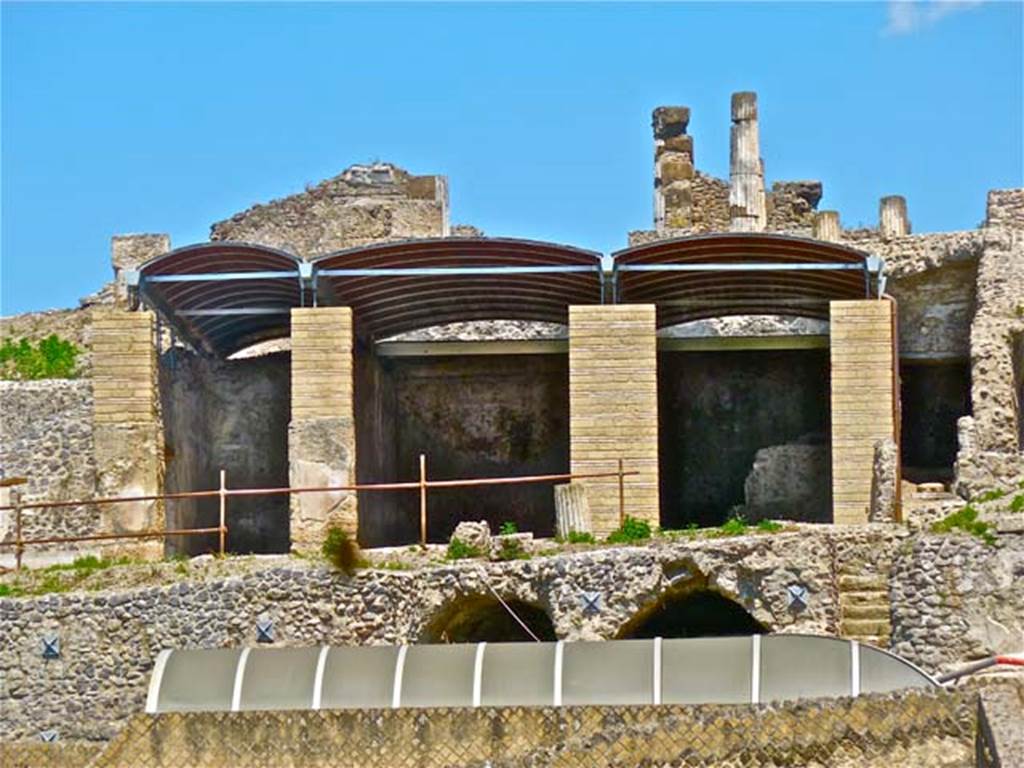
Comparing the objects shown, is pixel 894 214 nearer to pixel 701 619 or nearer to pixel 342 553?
pixel 701 619

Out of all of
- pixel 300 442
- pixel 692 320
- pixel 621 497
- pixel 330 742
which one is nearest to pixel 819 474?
pixel 692 320

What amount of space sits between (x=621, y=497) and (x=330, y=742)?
6.95 meters

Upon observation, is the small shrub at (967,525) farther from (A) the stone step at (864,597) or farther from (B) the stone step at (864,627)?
(B) the stone step at (864,627)

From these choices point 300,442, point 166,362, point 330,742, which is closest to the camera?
point 330,742

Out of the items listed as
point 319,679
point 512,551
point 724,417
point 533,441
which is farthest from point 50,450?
point 319,679

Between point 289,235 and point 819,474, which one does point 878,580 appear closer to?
point 819,474

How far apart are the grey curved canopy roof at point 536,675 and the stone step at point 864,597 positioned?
2.12 metres

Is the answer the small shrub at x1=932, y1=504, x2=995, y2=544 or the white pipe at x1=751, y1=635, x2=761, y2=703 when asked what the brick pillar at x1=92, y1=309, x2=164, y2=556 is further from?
the small shrub at x1=932, y1=504, x2=995, y2=544

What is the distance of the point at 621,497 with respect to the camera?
2972 cm

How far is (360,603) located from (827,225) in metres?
15.7

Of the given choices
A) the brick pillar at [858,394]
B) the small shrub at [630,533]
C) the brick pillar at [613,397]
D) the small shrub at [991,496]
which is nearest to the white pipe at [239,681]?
the small shrub at [630,533]

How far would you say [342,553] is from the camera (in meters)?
27.5

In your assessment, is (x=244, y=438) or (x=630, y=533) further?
(x=244, y=438)

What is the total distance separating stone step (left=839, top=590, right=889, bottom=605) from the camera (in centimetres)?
2680
